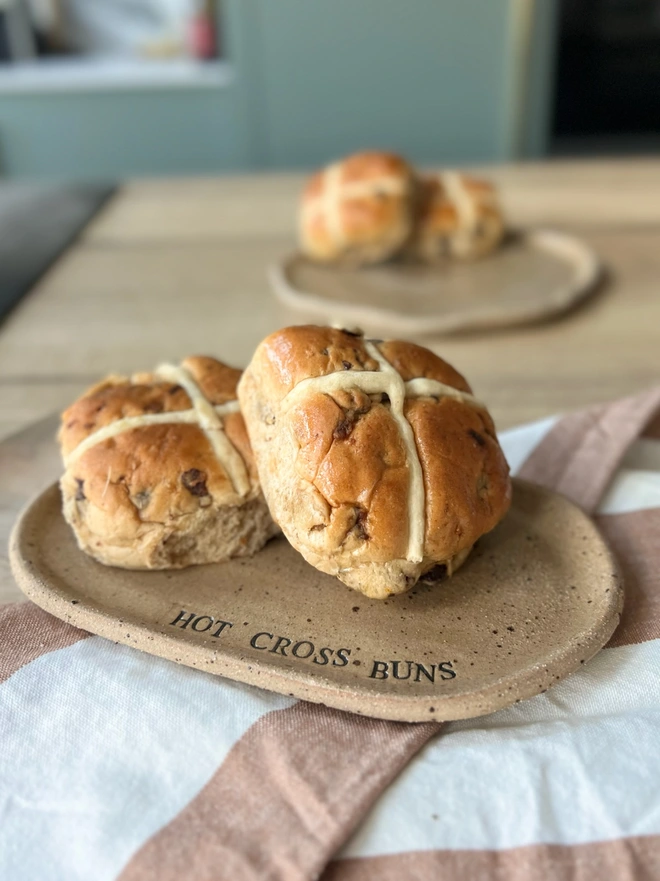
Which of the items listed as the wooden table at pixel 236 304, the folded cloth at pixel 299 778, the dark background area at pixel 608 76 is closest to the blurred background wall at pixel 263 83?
the dark background area at pixel 608 76

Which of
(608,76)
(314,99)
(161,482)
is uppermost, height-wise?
(161,482)

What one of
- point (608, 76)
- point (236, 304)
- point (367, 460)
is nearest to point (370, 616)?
point (367, 460)

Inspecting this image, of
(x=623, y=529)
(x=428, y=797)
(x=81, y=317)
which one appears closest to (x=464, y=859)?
(x=428, y=797)

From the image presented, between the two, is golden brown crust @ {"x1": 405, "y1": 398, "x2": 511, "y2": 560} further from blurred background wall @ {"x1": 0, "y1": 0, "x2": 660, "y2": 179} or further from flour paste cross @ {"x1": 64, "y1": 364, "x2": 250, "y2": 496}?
blurred background wall @ {"x1": 0, "y1": 0, "x2": 660, "y2": 179}

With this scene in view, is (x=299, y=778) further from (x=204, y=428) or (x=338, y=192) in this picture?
(x=338, y=192)

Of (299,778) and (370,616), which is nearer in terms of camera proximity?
(299,778)

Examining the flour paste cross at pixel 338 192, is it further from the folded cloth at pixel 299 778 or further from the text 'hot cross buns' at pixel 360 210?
the folded cloth at pixel 299 778
